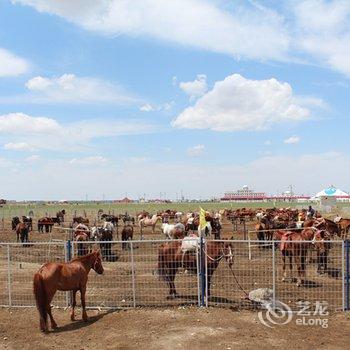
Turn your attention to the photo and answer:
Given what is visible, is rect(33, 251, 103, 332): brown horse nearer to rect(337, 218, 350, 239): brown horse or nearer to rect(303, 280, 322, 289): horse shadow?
rect(303, 280, 322, 289): horse shadow

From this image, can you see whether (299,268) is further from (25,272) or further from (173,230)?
(173,230)

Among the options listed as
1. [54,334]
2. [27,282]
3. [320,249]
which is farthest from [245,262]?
[54,334]

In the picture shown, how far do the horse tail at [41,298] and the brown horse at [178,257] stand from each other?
3.49 m

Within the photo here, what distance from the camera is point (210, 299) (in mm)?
12375

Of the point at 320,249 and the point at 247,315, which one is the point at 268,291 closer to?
the point at 247,315

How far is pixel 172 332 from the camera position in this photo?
10133 millimetres

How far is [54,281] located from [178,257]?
359 cm

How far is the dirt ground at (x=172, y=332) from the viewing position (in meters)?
9.53

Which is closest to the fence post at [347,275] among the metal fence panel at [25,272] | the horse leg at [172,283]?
the horse leg at [172,283]

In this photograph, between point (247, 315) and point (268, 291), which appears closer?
point (247, 315)

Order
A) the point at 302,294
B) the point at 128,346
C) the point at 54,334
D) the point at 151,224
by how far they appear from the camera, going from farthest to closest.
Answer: the point at 151,224 < the point at 302,294 < the point at 54,334 < the point at 128,346

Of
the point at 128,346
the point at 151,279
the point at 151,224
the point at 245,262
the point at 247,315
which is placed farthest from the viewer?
the point at 151,224

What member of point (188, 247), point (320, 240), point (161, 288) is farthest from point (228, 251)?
point (320, 240)

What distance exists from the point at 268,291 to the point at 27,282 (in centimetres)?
776
